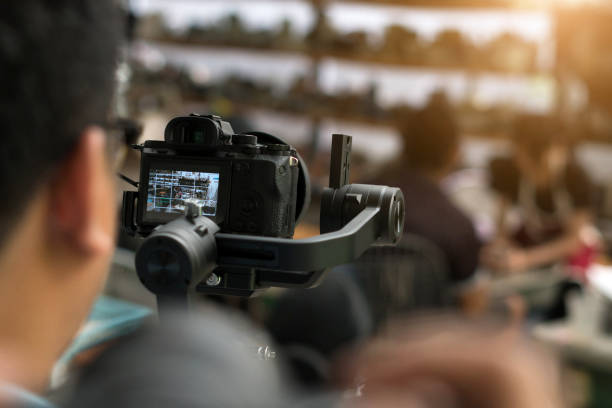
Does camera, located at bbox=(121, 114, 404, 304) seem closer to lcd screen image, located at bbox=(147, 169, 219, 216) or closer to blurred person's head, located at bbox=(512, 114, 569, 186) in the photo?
lcd screen image, located at bbox=(147, 169, 219, 216)

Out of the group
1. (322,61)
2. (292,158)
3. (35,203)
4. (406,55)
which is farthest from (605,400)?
(35,203)

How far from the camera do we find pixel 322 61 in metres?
2.71

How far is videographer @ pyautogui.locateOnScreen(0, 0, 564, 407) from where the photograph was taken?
0.23 metres

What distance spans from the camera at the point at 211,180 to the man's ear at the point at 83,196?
0.08 m

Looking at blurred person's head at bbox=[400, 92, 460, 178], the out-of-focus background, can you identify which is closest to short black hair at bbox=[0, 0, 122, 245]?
blurred person's head at bbox=[400, 92, 460, 178]

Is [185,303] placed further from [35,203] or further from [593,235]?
[593,235]

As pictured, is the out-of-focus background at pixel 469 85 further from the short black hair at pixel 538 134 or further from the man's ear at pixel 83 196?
the man's ear at pixel 83 196

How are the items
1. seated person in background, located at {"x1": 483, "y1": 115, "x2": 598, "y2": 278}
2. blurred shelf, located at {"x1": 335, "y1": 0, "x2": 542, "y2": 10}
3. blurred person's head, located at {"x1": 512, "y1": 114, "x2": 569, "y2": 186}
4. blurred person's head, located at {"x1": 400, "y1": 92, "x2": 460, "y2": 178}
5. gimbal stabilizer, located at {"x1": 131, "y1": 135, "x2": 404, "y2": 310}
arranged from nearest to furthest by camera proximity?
gimbal stabilizer, located at {"x1": 131, "y1": 135, "x2": 404, "y2": 310}
blurred person's head, located at {"x1": 400, "y1": 92, "x2": 460, "y2": 178}
seated person in background, located at {"x1": 483, "y1": 115, "x2": 598, "y2": 278}
blurred person's head, located at {"x1": 512, "y1": 114, "x2": 569, "y2": 186}
blurred shelf, located at {"x1": 335, "y1": 0, "x2": 542, "y2": 10}

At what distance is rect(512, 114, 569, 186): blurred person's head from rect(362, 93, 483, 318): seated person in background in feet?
2.21

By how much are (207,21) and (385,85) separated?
81cm

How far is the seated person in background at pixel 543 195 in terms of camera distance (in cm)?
220

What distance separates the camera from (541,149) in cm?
234

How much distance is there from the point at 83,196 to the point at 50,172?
0.07ft

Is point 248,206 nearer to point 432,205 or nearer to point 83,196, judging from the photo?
point 83,196
